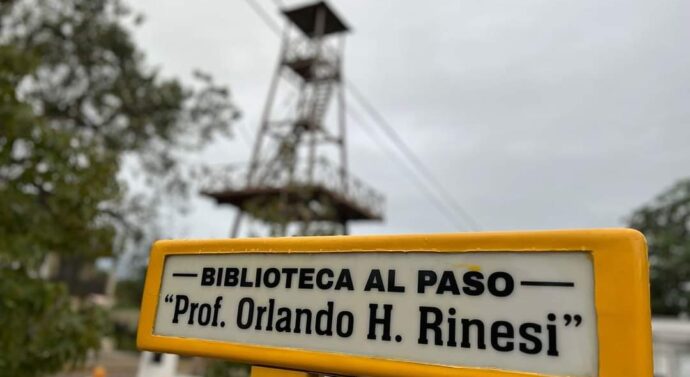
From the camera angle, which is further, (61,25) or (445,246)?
(61,25)

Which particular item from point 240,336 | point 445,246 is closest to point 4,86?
point 240,336

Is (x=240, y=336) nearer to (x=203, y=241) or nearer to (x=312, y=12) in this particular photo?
(x=203, y=241)

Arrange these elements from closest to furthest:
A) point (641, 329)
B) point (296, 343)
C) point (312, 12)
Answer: point (641, 329) → point (296, 343) → point (312, 12)

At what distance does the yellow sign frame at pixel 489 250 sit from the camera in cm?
88

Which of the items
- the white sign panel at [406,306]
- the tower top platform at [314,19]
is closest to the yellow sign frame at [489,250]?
the white sign panel at [406,306]

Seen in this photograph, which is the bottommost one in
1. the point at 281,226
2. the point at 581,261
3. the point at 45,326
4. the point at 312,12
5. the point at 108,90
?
the point at 45,326

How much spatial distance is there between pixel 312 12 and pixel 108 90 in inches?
258

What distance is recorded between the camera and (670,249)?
24.1 m

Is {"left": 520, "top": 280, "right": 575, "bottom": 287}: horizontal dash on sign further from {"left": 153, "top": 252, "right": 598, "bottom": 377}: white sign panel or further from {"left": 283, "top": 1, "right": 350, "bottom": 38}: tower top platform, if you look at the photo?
{"left": 283, "top": 1, "right": 350, "bottom": 38}: tower top platform

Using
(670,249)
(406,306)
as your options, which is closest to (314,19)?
(406,306)

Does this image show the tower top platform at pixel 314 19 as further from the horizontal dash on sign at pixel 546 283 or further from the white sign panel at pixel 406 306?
the horizontal dash on sign at pixel 546 283

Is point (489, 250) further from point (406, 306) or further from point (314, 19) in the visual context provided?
point (314, 19)

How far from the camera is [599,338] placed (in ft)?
2.94

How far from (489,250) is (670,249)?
27.6 metres
